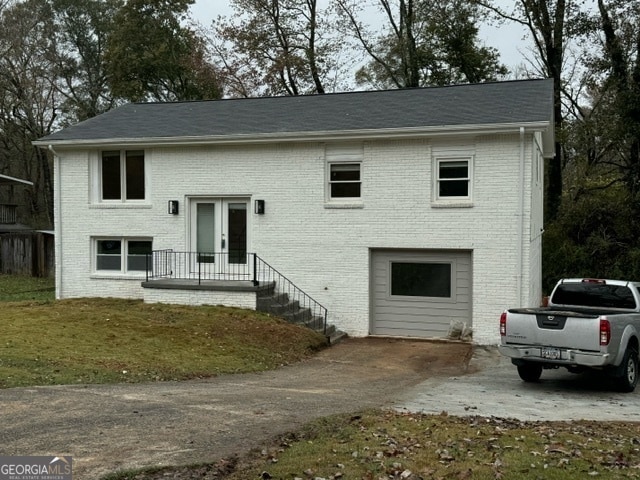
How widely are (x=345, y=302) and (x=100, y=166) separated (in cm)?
839

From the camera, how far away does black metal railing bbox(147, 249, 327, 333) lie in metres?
16.7

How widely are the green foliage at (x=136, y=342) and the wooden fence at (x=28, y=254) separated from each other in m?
11.2

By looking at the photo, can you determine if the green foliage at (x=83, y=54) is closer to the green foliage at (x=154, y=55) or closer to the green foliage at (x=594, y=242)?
the green foliage at (x=154, y=55)

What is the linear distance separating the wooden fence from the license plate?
2276 cm

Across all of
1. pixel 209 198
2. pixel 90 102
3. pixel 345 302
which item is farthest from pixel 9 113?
pixel 345 302

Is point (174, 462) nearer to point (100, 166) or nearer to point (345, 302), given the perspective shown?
point (345, 302)

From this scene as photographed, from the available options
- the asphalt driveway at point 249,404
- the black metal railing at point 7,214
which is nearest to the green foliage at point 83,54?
the black metal railing at point 7,214

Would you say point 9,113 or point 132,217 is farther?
point 9,113

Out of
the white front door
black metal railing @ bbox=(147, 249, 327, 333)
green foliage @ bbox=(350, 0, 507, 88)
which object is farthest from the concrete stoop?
green foliage @ bbox=(350, 0, 507, 88)

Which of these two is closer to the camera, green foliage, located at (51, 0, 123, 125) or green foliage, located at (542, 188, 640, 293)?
green foliage, located at (542, 188, 640, 293)

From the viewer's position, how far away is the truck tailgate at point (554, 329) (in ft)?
32.9

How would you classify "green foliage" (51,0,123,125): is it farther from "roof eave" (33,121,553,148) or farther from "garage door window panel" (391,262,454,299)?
"garage door window panel" (391,262,454,299)

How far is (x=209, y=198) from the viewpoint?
18.2m

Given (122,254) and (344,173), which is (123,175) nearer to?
(122,254)
